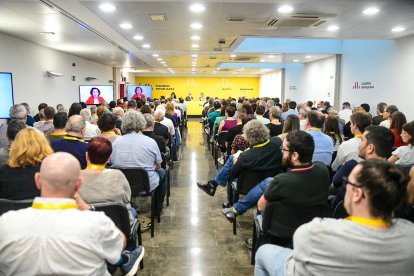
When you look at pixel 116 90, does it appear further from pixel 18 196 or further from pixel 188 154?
pixel 18 196

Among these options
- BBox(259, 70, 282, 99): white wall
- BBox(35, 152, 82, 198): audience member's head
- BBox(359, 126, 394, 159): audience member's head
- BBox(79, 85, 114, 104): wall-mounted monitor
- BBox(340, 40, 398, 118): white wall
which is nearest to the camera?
BBox(35, 152, 82, 198): audience member's head

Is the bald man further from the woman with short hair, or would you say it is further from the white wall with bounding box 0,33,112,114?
the white wall with bounding box 0,33,112,114

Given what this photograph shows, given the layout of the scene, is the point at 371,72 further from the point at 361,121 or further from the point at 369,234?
the point at 369,234

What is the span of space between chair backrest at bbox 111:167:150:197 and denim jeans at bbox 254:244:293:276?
1742 millimetres

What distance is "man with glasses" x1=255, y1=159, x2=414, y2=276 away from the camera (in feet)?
4.66

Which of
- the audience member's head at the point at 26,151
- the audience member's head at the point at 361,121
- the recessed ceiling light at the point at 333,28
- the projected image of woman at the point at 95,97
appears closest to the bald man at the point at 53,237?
the audience member's head at the point at 26,151

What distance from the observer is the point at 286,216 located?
255 cm

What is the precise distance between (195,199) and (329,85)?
9315 mm

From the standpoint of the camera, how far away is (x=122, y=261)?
6.93 feet

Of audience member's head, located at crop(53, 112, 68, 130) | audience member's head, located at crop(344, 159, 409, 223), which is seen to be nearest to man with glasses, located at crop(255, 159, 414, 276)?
audience member's head, located at crop(344, 159, 409, 223)

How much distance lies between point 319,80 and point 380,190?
1339 centimetres

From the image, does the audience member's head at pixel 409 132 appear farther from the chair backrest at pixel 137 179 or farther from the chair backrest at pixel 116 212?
the chair backrest at pixel 116 212

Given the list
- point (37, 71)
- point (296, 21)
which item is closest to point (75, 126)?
point (296, 21)

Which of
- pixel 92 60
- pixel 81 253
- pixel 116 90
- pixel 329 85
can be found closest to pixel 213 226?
pixel 81 253
